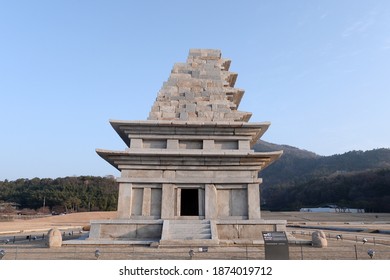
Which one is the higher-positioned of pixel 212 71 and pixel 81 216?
pixel 212 71

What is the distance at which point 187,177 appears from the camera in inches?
620

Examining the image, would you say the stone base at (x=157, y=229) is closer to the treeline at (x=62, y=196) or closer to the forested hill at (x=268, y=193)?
the treeline at (x=62, y=196)

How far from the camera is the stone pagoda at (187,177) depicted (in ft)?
47.9

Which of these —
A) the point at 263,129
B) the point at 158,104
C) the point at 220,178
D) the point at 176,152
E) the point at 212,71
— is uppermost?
the point at 212,71

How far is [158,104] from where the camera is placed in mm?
17609

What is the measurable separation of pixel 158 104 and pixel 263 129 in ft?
19.1

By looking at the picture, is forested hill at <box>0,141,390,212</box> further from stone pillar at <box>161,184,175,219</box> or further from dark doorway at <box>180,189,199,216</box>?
stone pillar at <box>161,184,175,219</box>

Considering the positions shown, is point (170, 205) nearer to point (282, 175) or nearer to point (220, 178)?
point (220, 178)

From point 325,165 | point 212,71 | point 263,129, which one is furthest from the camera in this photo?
point 325,165

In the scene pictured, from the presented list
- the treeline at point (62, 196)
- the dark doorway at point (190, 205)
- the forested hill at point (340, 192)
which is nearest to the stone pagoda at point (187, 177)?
the dark doorway at point (190, 205)

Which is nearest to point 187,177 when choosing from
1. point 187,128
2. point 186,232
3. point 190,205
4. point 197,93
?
point 187,128

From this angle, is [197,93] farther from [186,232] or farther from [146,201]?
[186,232]

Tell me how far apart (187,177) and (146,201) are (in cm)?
229
